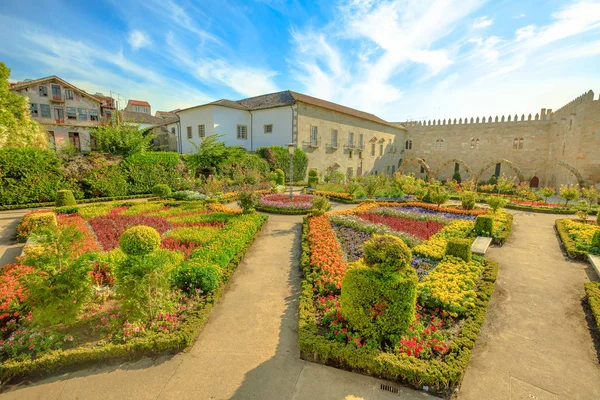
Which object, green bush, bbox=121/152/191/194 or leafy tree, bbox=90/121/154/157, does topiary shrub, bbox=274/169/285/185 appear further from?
leafy tree, bbox=90/121/154/157

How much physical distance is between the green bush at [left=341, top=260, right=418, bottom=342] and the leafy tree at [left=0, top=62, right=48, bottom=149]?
23435 mm

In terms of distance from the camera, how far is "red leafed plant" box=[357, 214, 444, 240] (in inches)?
420

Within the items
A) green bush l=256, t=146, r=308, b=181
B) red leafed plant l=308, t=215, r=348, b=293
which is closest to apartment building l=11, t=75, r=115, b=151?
green bush l=256, t=146, r=308, b=181

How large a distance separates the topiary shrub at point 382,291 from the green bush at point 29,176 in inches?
725

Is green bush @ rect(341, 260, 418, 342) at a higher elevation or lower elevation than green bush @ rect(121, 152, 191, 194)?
lower

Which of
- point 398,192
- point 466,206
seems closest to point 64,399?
point 466,206

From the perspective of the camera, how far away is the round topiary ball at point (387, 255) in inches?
172

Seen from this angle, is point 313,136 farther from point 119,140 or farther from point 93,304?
point 93,304

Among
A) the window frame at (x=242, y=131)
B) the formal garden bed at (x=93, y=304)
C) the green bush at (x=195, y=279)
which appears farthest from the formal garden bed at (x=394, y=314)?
the window frame at (x=242, y=131)

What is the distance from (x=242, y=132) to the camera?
28469 millimetres

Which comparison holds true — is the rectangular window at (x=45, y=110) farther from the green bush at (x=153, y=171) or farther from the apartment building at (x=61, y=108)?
the green bush at (x=153, y=171)

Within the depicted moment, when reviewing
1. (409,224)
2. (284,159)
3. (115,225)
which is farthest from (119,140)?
(409,224)

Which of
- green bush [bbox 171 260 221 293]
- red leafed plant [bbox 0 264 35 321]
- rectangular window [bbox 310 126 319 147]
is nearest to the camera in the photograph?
red leafed plant [bbox 0 264 35 321]

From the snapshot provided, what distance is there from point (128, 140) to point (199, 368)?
21727mm
